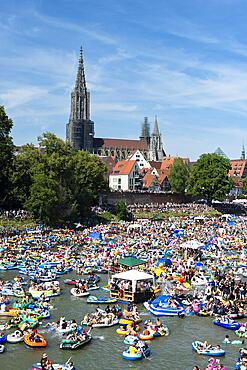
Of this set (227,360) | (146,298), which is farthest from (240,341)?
(146,298)

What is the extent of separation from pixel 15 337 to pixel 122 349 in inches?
259

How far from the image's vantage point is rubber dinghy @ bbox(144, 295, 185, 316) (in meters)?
37.8

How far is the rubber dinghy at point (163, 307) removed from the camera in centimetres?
3778

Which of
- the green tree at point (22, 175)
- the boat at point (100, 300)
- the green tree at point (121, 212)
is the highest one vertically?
the green tree at point (22, 175)

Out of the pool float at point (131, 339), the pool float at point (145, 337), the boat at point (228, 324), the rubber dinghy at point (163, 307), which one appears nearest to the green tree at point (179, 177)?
the rubber dinghy at point (163, 307)

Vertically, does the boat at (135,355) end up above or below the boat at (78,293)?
below

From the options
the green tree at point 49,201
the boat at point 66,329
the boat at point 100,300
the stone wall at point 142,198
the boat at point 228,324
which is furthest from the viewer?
the stone wall at point 142,198

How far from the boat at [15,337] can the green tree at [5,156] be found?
55.7 m

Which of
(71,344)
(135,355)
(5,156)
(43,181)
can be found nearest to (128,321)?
→ (71,344)

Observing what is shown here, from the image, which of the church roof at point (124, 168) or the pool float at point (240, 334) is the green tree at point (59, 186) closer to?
the pool float at point (240, 334)

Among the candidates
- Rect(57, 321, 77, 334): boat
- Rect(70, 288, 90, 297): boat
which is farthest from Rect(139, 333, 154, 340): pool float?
Rect(70, 288, 90, 297): boat

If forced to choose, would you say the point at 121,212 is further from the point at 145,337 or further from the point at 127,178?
the point at 145,337

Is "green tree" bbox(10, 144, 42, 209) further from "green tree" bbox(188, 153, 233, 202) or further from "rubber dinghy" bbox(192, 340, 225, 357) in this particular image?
"rubber dinghy" bbox(192, 340, 225, 357)

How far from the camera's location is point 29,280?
48.0m
